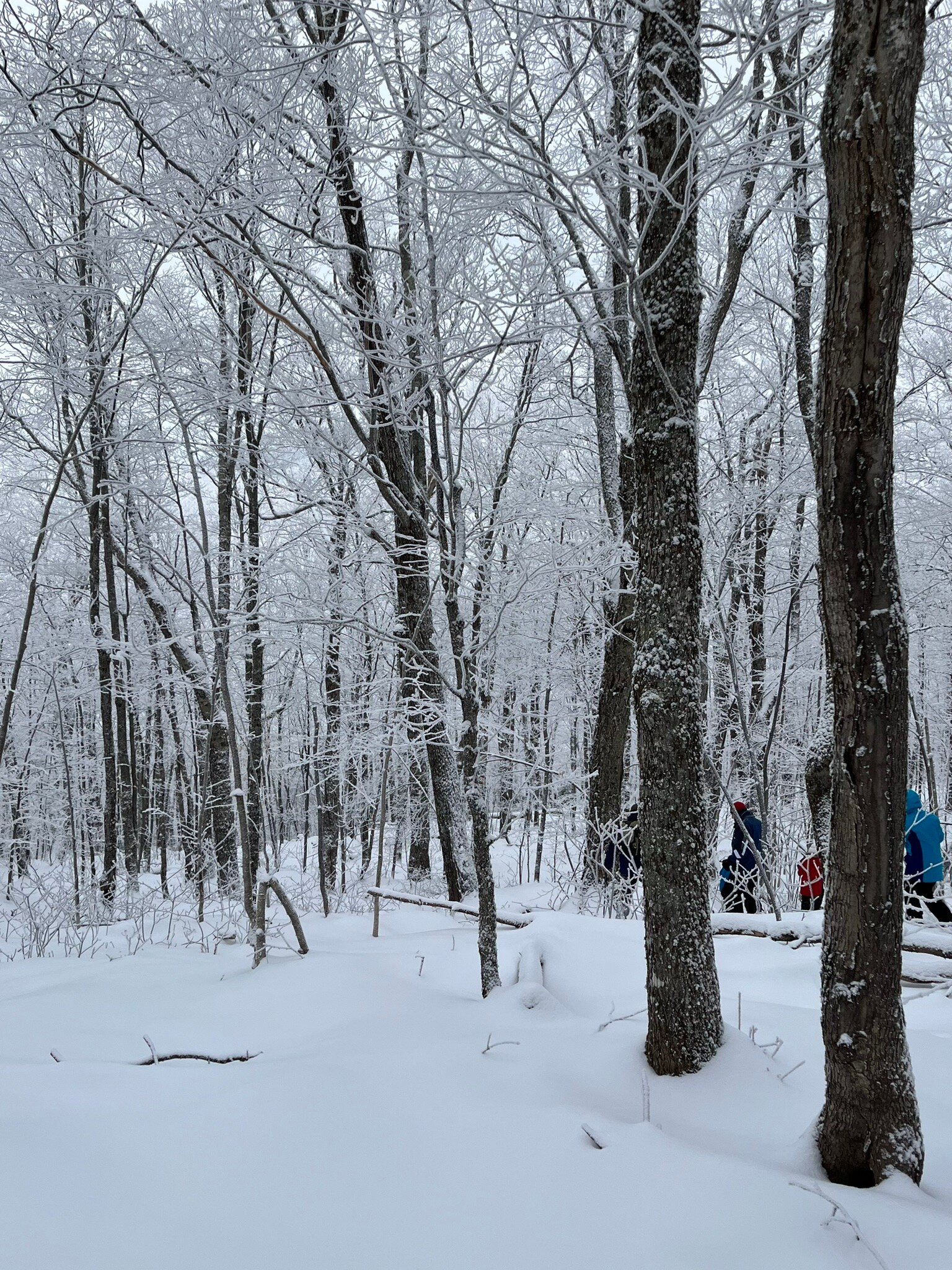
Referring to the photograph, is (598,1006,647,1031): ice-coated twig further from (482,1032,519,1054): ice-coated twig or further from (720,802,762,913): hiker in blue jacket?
(720,802,762,913): hiker in blue jacket

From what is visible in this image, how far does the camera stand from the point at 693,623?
233cm

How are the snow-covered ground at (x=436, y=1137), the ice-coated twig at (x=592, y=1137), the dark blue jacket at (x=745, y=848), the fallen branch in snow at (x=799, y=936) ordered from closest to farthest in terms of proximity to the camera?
the snow-covered ground at (x=436, y=1137), the ice-coated twig at (x=592, y=1137), the fallen branch in snow at (x=799, y=936), the dark blue jacket at (x=745, y=848)

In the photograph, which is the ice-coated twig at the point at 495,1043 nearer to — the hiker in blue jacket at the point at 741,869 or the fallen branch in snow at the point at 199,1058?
the fallen branch in snow at the point at 199,1058

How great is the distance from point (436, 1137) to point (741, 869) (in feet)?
19.2

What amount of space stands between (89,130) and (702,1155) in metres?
9.24

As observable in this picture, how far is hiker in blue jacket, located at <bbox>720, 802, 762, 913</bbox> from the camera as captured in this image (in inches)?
271

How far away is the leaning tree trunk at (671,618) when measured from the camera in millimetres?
2209

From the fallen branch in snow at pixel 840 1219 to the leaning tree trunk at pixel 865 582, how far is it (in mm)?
168

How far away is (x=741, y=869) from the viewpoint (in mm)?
7109

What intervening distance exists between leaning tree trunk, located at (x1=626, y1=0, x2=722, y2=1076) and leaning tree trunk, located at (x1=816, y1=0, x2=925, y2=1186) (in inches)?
20.9

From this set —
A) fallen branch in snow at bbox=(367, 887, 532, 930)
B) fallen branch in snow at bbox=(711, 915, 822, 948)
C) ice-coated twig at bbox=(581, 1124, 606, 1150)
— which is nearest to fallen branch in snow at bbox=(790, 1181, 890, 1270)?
ice-coated twig at bbox=(581, 1124, 606, 1150)

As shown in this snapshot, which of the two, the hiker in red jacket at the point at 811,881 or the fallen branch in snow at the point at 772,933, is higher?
the fallen branch in snow at the point at 772,933


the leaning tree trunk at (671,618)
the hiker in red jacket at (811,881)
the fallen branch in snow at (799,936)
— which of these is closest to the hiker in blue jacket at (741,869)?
the hiker in red jacket at (811,881)

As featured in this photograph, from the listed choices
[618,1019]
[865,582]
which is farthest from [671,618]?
[618,1019]
